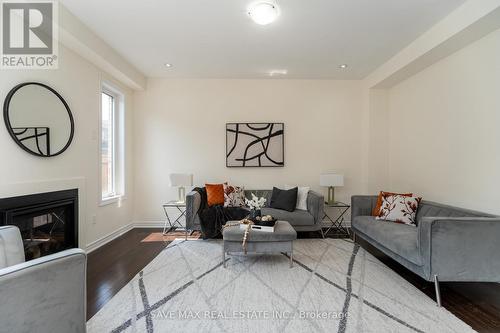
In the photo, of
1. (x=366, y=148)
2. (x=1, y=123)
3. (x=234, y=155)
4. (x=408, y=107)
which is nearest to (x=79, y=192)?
(x=1, y=123)

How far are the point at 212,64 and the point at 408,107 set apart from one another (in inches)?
131

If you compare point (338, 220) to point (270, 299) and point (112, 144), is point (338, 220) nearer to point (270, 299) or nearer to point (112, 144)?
point (270, 299)

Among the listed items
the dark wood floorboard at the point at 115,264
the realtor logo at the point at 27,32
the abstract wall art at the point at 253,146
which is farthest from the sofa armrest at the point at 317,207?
the realtor logo at the point at 27,32

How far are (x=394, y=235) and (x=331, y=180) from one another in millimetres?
1748

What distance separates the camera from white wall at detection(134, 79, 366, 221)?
4.59m

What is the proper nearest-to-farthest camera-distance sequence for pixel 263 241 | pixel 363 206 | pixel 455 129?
1. pixel 263 241
2. pixel 455 129
3. pixel 363 206

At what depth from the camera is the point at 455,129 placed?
302 centimetres

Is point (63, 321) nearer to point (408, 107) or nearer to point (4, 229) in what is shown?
point (4, 229)

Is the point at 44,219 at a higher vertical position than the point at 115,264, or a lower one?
higher

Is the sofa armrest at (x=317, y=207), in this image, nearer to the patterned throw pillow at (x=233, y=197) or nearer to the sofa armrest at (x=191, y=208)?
the patterned throw pillow at (x=233, y=197)

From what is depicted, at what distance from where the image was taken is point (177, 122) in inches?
181

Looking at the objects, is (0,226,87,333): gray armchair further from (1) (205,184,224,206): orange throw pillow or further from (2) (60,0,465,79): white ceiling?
(1) (205,184,224,206): orange throw pillow

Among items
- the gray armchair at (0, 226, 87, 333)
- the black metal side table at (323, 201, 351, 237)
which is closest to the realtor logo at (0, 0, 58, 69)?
the gray armchair at (0, 226, 87, 333)

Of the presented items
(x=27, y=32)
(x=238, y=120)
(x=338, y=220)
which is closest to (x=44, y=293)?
(x=27, y=32)
